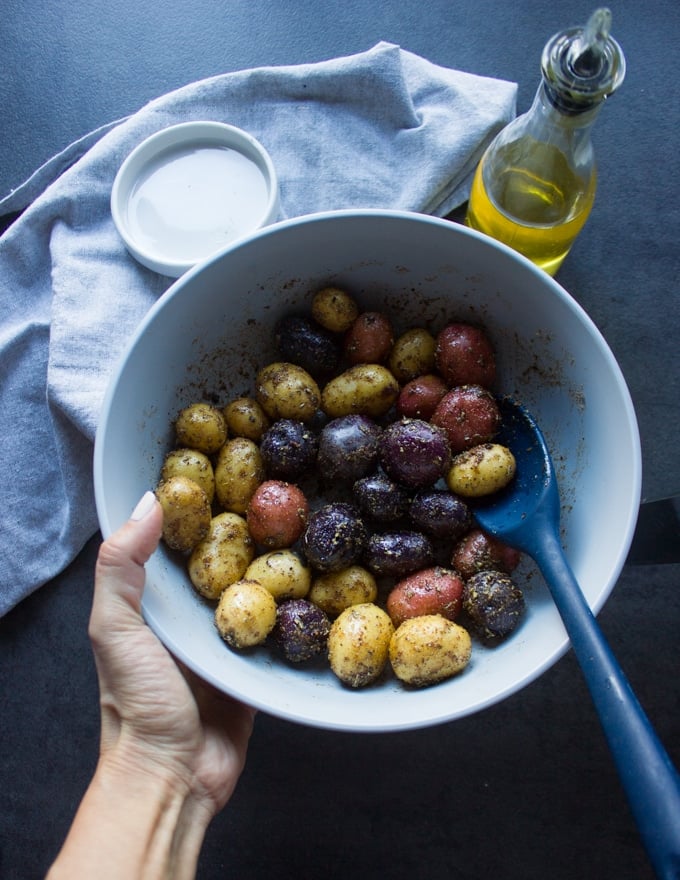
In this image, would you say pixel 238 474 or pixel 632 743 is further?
pixel 238 474

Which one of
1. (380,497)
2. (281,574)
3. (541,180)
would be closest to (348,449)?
(380,497)

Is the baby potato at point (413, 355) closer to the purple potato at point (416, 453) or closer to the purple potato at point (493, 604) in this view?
the purple potato at point (416, 453)

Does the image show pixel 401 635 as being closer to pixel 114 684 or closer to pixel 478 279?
pixel 114 684

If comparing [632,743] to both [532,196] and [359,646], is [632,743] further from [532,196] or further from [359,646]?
[532,196]

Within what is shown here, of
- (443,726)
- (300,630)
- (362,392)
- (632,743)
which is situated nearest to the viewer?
(632,743)

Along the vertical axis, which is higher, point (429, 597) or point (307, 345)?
point (307, 345)

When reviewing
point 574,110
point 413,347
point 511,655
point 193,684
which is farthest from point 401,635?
point 574,110

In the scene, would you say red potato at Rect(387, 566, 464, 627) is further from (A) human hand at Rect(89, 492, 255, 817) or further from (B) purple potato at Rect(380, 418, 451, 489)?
(A) human hand at Rect(89, 492, 255, 817)
